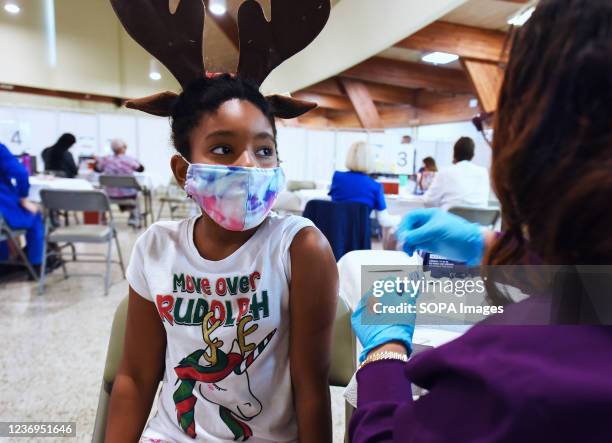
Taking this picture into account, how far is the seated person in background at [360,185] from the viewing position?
2.75 meters

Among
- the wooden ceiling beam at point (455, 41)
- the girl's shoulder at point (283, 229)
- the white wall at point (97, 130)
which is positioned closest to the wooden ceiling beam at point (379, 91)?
the wooden ceiling beam at point (455, 41)

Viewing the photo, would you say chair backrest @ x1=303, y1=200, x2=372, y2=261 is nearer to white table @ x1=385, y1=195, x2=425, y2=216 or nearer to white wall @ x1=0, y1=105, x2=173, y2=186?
white table @ x1=385, y1=195, x2=425, y2=216

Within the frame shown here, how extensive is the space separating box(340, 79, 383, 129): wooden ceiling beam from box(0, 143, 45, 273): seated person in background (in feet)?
17.2

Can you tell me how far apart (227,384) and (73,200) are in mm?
2436

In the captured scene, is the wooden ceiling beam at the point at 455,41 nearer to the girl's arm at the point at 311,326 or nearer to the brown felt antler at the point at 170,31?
the brown felt antler at the point at 170,31

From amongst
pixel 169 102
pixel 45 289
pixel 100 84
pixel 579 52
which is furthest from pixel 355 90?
pixel 579 52

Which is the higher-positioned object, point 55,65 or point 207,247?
point 55,65

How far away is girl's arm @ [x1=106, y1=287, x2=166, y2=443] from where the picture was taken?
0.74 metres

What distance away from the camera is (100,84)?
679 cm

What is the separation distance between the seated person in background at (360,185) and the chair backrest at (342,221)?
0.47 feet

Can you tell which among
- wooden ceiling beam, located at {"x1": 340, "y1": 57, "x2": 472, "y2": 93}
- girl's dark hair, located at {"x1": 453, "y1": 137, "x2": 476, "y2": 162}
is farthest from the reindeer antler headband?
wooden ceiling beam, located at {"x1": 340, "y1": 57, "x2": 472, "y2": 93}

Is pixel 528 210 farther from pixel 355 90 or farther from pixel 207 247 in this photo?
pixel 355 90

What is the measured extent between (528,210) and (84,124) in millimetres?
7530

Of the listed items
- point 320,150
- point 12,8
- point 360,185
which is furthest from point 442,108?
point 12,8
